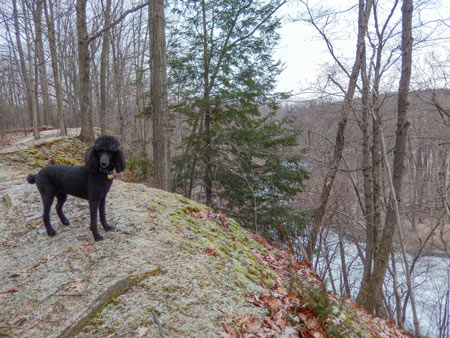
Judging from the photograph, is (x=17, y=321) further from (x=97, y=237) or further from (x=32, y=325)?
(x=97, y=237)

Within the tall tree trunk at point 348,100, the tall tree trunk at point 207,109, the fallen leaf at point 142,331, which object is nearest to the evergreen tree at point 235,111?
the tall tree trunk at point 207,109

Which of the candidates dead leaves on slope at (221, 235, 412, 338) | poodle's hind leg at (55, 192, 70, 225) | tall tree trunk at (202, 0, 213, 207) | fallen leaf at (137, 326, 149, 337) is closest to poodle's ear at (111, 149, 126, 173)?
poodle's hind leg at (55, 192, 70, 225)

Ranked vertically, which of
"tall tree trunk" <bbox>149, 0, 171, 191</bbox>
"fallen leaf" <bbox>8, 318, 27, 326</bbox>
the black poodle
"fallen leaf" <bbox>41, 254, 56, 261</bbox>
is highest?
"tall tree trunk" <bbox>149, 0, 171, 191</bbox>

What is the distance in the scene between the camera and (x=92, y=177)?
301 centimetres

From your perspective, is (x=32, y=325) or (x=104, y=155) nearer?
(x=32, y=325)

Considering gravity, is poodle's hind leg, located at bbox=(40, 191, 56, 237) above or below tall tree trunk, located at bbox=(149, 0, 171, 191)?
below

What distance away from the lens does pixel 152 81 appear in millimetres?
5789

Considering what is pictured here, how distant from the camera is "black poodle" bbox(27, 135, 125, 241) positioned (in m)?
2.90

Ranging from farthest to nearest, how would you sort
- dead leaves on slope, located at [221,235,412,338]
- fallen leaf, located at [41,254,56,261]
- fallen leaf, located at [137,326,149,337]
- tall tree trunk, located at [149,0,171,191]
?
tall tree trunk, located at [149,0,171,191] < fallen leaf, located at [41,254,56,261] < dead leaves on slope, located at [221,235,412,338] < fallen leaf, located at [137,326,149,337]

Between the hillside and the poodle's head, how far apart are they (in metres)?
1.00

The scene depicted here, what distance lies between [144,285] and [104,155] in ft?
4.82

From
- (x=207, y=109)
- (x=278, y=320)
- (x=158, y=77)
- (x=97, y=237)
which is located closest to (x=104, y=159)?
(x=97, y=237)

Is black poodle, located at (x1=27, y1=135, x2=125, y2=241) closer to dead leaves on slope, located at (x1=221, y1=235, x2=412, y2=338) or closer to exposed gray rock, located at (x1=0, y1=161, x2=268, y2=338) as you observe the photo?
exposed gray rock, located at (x1=0, y1=161, x2=268, y2=338)

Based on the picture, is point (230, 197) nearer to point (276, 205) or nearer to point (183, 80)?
point (276, 205)
